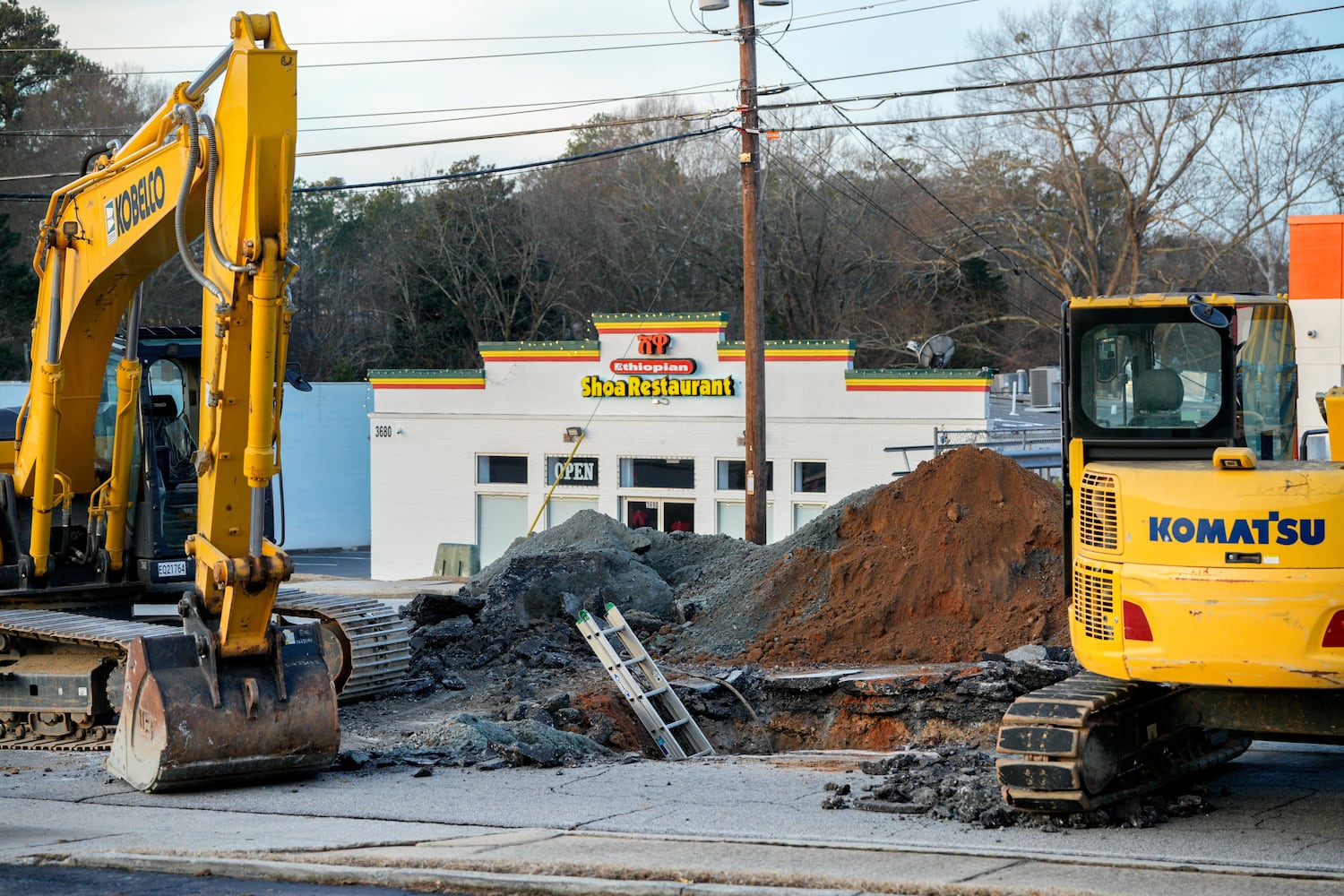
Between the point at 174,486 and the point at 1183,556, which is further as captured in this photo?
the point at 174,486

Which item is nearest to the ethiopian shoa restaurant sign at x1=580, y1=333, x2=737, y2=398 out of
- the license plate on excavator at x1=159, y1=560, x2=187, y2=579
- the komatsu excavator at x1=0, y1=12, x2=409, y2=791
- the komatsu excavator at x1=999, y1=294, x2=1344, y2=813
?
the komatsu excavator at x1=0, y1=12, x2=409, y2=791

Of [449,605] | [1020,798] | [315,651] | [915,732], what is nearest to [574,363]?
[449,605]

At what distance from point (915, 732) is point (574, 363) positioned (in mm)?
20231

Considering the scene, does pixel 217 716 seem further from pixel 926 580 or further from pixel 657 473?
pixel 657 473

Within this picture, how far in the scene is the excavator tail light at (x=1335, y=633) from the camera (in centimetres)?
682

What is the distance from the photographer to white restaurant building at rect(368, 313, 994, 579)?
29.3 m

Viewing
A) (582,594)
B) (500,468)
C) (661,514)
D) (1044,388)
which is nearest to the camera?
(582,594)

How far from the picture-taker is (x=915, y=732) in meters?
12.8

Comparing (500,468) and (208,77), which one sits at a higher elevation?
(208,77)

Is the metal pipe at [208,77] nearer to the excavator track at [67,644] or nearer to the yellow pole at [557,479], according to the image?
the excavator track at [67,644]

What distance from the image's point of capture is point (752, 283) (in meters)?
21.7

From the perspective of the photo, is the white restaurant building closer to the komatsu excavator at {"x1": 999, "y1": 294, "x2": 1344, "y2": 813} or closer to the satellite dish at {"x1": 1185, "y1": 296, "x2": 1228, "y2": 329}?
the komatsu excavator at {"x1": 999, "y1": 294, "x2": 1344, "y2": 813}

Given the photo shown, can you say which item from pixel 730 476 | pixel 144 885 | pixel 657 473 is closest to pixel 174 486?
pixel 144 885

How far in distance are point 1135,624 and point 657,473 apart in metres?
24.5
